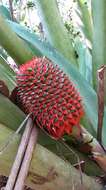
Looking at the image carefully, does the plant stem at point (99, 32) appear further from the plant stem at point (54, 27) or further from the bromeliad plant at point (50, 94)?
the plant stem at point (54, 27)

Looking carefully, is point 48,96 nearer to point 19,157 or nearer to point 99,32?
point 19,157

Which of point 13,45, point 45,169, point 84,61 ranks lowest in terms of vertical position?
point 84,61

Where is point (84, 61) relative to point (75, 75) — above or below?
below

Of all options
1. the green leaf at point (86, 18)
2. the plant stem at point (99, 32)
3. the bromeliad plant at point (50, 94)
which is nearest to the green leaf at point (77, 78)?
the bromeliad plant at point (50, 94)

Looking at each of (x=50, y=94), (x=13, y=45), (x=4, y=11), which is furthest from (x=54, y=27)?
(x=50, y=94)

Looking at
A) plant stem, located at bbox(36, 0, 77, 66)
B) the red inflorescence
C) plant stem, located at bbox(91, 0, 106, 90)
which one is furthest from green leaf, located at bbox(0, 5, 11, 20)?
the red inflorescence

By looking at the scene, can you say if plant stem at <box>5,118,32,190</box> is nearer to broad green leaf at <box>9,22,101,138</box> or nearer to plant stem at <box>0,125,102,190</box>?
plant stem at <box>0,125,102,190</box>

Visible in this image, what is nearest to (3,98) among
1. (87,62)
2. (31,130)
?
(31,130)

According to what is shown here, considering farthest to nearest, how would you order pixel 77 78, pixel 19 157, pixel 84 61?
pixel 84 61 → pixel 77 78 → pixel 19 157
